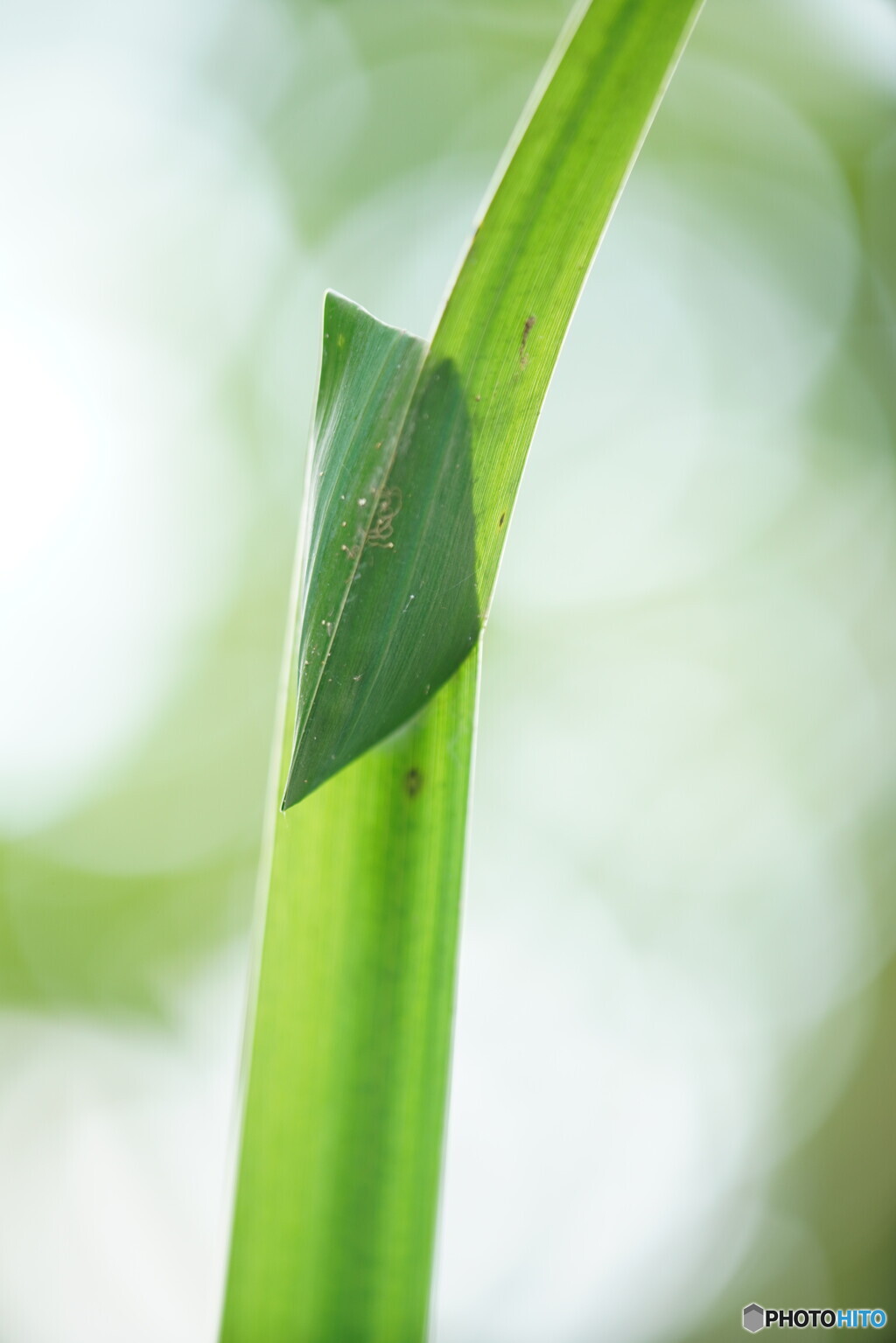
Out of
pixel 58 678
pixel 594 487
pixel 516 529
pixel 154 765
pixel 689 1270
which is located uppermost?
pixel 594 487

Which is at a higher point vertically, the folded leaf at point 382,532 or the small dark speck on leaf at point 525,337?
the small dark speck on leaf at point 525,337

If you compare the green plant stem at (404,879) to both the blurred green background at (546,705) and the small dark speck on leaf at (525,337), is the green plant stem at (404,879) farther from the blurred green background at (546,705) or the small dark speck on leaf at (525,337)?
the blurred green background at (546,705)

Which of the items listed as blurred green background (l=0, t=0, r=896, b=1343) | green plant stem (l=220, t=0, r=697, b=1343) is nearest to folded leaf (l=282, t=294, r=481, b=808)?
green plant stem (l=220, t=0, r=697, b=1343)

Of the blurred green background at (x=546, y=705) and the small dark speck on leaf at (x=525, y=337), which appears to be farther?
the blurred green background at (x=546, y=705)

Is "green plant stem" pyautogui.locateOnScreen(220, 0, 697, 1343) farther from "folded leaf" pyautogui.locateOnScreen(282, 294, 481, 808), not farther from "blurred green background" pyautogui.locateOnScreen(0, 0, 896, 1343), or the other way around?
"blurred green background" pyautogui.locateOnScreen(0, 0, 896, 1343)

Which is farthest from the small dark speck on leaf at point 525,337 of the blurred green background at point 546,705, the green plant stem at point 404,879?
the blurred green background at point 546,705

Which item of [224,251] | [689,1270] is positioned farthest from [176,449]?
[689,1270]

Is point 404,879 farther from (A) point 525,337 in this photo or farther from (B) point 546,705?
(B) point 546,705

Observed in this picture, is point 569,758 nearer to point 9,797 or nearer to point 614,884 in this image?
point 614,884
